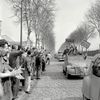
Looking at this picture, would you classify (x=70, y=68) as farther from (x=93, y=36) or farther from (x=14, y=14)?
(x=93, y=36)

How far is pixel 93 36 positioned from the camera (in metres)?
98.1

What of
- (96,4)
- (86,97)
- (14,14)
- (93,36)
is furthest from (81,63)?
(93,36)

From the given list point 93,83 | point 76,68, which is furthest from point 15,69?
point 76,68

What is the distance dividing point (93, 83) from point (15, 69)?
2.14 m

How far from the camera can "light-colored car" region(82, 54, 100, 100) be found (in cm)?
770

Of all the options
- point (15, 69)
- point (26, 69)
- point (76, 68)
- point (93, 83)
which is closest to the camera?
point (15, 69)

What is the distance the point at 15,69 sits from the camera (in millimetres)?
6887

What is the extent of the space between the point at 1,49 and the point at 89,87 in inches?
122

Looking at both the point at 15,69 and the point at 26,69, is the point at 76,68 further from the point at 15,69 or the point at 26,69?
the point at 15,69

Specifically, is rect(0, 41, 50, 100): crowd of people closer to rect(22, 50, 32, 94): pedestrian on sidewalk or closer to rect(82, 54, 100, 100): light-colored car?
rect(22, 50, 32, 94): pedestrian on sidewalk

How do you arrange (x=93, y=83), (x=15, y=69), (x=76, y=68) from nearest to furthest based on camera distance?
(x=15, y=69) → (x=93, y=83) → (x=76, y=68)

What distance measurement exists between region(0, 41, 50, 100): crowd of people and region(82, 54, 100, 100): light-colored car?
1.66 meters

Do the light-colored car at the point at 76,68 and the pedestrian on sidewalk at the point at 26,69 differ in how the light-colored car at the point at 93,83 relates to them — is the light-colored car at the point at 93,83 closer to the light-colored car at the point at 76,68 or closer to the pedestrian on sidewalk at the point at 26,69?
the pedestrian on sidewalk at the point at 26,69

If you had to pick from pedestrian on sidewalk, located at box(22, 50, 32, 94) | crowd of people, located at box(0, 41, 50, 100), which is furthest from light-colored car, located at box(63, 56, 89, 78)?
pedestrian on sidewalk, located at box(22, 50, 32, 94)
